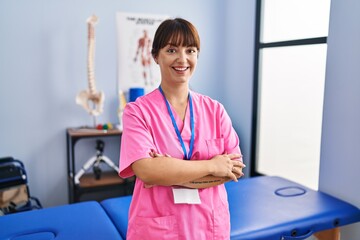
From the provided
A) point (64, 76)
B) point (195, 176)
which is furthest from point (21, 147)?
point (195, 176)

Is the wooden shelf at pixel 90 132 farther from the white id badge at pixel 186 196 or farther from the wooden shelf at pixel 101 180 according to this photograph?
the white id badge at pixel 186 196

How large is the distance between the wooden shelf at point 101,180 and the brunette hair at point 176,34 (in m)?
1.82

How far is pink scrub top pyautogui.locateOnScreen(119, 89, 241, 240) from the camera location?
109cm

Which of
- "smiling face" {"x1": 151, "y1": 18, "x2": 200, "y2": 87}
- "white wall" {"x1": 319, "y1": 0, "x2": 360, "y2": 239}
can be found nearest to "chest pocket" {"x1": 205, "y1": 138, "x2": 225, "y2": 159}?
"smiling face" {"x1": 151, "y1": 18, "x2": 200, "y2": 87}

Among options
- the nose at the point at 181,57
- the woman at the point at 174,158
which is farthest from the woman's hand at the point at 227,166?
the nose at the point at 181,57

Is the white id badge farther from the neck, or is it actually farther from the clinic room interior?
the clinic room interior

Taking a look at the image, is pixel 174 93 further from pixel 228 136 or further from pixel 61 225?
pixel 61 225

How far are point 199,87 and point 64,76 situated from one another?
1256mm

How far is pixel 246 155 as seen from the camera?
3014mm

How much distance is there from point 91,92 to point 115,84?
0.32m

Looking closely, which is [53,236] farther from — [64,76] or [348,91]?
[348,91]

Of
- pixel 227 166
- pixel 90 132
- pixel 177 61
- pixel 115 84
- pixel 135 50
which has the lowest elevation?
pixel 90 132

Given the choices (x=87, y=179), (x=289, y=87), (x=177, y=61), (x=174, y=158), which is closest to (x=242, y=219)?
(x=174, y=158)

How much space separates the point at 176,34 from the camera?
1082 mm
